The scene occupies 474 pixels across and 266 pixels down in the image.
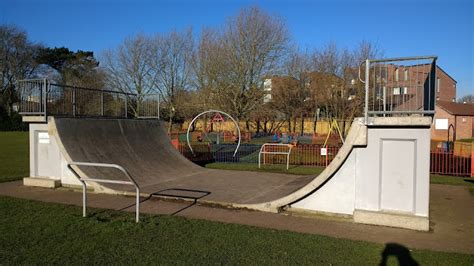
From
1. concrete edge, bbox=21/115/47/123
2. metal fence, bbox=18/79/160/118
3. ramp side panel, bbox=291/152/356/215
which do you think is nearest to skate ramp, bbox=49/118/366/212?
ramp side panel, bbox=291/152/356/215

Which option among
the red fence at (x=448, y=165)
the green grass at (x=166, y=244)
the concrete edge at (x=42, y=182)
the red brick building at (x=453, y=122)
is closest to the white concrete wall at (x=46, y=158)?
the concrete edge at (x=42, y=182)

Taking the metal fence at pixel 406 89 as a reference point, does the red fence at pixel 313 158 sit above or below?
below

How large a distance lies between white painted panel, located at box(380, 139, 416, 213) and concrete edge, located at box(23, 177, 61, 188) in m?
8.56

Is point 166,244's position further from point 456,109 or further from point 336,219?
point 456,109

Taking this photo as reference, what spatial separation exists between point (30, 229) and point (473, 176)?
14314mm

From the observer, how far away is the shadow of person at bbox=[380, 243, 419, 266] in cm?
512

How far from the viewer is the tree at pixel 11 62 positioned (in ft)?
179

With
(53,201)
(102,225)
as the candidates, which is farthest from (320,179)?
(53,201)

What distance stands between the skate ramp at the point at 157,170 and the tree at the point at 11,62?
50524mm

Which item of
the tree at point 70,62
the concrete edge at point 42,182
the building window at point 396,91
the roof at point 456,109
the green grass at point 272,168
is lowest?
the green grass at point 272,168

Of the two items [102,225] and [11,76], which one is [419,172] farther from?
[11,76]

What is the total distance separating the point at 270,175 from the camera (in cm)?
1363

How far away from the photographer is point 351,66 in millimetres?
36188

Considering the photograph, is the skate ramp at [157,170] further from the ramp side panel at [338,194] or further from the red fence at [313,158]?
the red fence at [313,158]
